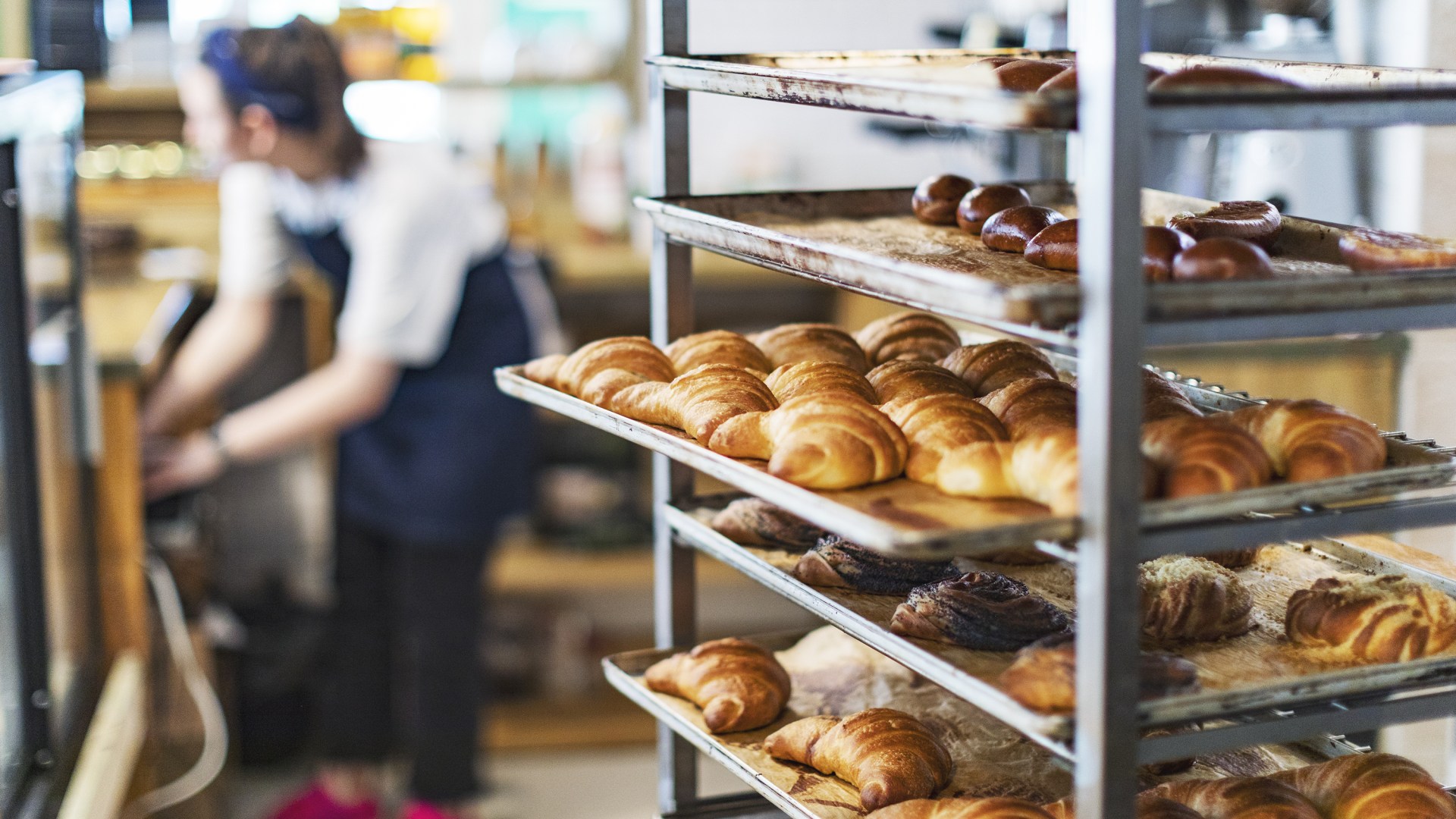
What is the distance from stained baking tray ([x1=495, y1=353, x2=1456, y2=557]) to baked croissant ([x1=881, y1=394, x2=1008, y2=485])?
17 mm

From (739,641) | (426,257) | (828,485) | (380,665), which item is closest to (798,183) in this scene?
(426,257)

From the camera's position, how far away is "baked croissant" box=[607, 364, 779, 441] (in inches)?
47.9

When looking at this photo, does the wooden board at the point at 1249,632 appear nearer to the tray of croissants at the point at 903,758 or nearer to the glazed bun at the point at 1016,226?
the tray of croissants at the point at 903,758

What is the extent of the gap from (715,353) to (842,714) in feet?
1.19

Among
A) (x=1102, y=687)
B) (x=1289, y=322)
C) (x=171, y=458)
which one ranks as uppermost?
(x=1289, y=322)

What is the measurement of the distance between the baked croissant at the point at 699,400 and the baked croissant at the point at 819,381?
0.01m

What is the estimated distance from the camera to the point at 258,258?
10.2ft

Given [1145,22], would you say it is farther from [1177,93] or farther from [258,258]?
[258,258]

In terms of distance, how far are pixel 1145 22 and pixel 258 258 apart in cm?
251

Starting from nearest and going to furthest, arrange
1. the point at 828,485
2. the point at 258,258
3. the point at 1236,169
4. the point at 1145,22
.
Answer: the point at 1145,22
the point at 828,485
the point at 1236,169
the point at 258,258

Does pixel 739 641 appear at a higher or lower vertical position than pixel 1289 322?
lower

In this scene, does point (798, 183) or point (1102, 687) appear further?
point (798, 183)

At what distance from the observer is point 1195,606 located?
1135 millimetres

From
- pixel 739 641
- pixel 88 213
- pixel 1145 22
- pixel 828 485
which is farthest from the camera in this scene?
pixel 88 213
